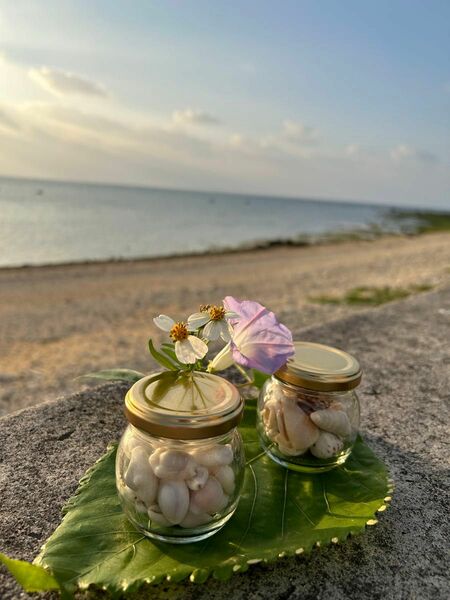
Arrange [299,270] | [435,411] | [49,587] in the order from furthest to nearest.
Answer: [299,270] < [435,411] < [49,587]

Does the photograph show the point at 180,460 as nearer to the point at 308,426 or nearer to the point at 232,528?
the point at 232,528

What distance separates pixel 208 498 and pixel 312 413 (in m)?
0.39

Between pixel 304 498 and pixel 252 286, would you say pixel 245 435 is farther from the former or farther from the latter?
pixel 252 286

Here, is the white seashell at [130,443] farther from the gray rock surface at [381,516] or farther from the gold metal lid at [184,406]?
the gray rock surface at [381,516]

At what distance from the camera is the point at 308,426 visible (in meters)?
1.28

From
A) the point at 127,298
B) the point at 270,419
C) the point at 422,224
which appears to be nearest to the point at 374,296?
the point at 127,298

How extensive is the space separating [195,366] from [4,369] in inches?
261

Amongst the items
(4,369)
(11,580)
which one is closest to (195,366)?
(11,580)

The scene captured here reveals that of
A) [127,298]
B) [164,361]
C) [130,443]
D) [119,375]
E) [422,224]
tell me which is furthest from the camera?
[422,224]

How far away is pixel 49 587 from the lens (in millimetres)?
974

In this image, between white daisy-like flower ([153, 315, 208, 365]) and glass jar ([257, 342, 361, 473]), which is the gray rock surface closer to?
glass jar ([257, 342, 361, 473])

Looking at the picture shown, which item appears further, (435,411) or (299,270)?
(299,270)

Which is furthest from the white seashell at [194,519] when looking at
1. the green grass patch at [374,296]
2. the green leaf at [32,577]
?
the green grass patch at [374,296]

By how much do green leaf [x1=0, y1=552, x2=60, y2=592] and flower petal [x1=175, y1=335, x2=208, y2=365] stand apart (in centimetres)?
52
